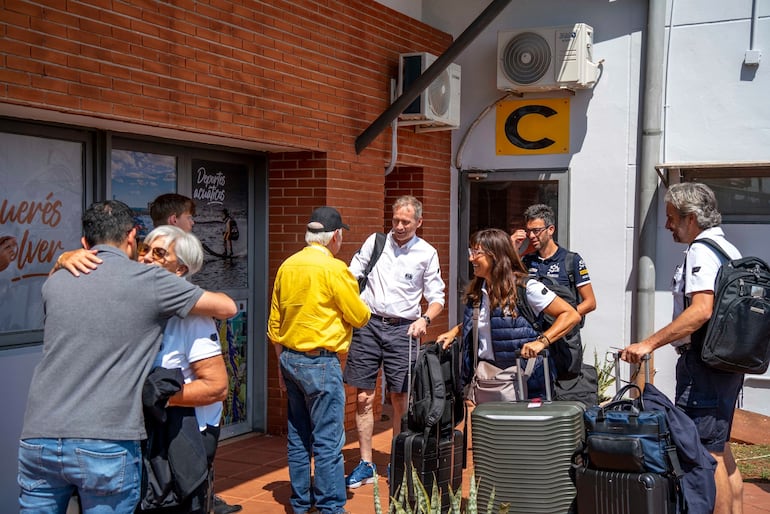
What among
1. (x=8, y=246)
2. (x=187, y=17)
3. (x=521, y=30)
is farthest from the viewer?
(x=521, y=30)

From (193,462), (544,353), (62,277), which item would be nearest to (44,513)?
(193,462)

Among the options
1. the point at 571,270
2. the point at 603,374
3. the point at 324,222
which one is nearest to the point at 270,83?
the point at 324,222

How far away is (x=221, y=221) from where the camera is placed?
266 inches

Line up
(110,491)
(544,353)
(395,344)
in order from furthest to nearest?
(395,344)
(544,353)
(110,491)

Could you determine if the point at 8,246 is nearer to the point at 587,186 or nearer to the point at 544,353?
the point at 544,353

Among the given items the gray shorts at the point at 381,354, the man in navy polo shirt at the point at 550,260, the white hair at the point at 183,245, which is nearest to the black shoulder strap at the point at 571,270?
the man in navy polo shirt at the point at 550,260

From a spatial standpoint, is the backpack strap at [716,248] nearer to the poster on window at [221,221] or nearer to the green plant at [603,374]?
the green plant at [603,374]

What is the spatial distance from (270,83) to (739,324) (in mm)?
3482

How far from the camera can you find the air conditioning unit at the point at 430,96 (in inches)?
300

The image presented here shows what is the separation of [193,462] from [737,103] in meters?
6.07

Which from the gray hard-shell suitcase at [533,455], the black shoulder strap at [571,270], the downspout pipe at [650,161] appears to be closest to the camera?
the gray hard-shell suitcase at [533,455]

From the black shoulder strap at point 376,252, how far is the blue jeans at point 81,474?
10.2ft

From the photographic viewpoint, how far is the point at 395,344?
19.7 ft

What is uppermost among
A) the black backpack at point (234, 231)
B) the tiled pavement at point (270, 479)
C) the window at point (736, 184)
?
the window at point (736, 184)
